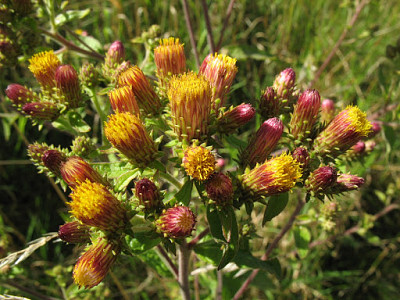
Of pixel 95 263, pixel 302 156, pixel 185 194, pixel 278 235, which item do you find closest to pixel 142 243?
pixel 95 263

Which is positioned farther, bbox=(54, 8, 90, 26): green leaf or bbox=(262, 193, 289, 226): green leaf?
bbox=(54, 8, 90, 26): green leaf

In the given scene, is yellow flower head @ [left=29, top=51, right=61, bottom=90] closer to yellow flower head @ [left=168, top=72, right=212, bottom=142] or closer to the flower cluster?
the flower cluster

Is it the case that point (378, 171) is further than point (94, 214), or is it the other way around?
point (378, 171)

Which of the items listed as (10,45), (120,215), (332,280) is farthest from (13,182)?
(332,280)

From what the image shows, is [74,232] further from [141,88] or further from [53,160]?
[141,88]

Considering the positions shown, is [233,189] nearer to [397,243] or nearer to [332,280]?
[332,280]

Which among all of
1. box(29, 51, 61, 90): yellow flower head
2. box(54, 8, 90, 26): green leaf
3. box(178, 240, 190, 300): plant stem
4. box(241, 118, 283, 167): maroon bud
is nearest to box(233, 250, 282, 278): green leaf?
box(178, 240, 190, 300): plant stem

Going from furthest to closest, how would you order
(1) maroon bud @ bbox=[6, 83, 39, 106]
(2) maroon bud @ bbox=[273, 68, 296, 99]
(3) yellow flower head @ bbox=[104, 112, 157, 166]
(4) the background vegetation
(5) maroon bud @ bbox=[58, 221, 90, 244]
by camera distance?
(4) the background vegetation → (1) maroon bud @ bbox=[6, 83, 39, 106] → (2) maroon bud @ bbox=[273, 68, 296, 99] → (5) maroon bud @ bbox=[58, 221, 90, 244] → (3) yellow flower head @ bbox=[104, 112, 157, 166]
